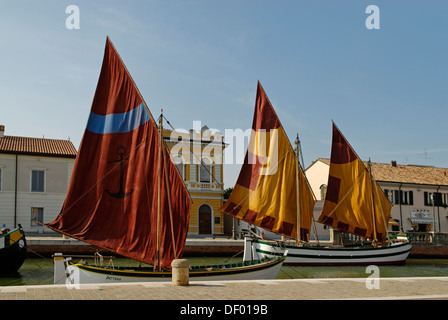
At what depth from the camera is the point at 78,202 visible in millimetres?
18484

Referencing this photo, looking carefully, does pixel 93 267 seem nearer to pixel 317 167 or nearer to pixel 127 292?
pixel 127 292

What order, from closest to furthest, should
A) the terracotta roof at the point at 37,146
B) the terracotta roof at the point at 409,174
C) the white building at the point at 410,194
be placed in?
the terracotta roof at the point at 37,146 → the white building at the point at 410,194 → the terracotta roof at the point at 409,174

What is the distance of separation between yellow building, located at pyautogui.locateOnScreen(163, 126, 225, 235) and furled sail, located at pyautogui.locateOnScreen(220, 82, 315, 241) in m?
14.9

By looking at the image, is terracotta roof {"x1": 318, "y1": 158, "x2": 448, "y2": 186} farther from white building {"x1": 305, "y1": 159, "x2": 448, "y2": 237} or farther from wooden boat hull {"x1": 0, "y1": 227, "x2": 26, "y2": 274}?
wooden boat hull {"x1": 0, "y1": 227, "x2": 26, "y2": 274}

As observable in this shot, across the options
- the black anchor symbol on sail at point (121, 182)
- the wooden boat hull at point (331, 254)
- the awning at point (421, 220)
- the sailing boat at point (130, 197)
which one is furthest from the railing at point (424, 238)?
the black anchor symbol on sail at point (121, 182)

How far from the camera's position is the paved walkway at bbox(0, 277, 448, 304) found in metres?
11.6

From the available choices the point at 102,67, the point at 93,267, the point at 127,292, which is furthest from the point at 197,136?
the point at 127,292

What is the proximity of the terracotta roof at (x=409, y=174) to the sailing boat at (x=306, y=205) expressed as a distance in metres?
16.3

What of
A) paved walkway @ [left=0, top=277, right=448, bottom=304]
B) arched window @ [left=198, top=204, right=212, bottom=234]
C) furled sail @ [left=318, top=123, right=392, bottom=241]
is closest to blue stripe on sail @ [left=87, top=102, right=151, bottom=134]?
paved walkway @ [left=0, top=277, right=448, bottom=304]

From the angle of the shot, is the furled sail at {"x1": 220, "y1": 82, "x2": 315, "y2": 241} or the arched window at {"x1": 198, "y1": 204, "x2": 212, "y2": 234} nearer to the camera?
the furled sail at {"x1": 220, "y1": 82, "x2": 315, "y2": 241}

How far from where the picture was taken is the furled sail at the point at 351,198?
35000mm

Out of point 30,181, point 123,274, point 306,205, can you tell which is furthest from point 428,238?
point 30,181

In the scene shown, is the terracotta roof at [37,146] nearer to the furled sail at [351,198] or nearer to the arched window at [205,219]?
the arched window at [205,219]

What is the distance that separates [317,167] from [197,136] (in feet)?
53.0
